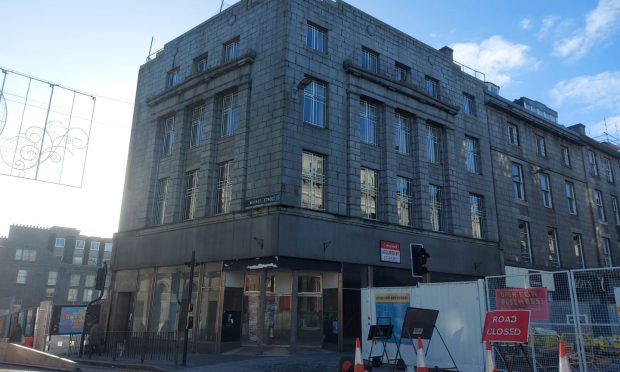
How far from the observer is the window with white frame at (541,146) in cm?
3281

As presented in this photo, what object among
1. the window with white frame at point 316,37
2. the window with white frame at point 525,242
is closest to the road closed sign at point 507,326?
the window with white frame at point 316,37

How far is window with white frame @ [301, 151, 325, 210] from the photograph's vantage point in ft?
64.4

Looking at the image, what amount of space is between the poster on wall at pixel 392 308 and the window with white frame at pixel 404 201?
885cm

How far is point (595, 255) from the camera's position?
3325 centimetres

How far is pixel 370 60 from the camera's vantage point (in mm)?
24219

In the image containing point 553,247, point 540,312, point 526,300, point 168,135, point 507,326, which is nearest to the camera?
point 507,326

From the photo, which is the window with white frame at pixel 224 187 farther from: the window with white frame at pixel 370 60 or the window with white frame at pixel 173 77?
the window with white frame at pixel 370 60

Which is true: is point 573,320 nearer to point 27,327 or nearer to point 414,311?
point 414,311

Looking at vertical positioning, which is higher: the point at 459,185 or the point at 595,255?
the point at 459,185

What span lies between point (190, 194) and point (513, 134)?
22.3 metres

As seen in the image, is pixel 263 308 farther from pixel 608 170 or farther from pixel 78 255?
pixel 78 255

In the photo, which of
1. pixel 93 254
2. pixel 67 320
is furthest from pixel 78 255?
pixel 67 320

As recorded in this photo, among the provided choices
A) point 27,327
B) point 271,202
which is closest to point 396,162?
point 271,202

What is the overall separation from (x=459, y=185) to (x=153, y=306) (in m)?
17.8
